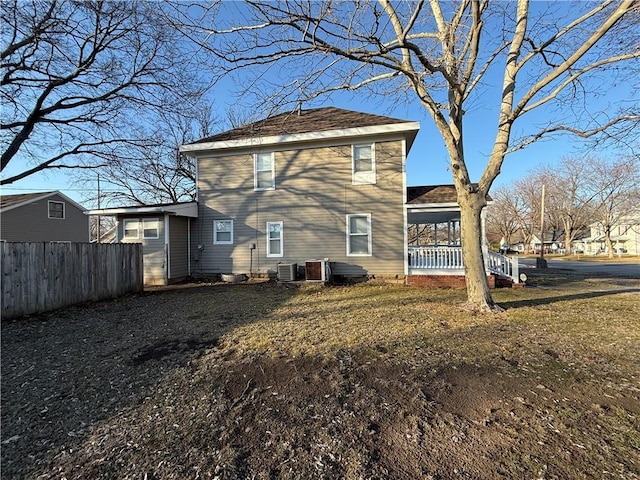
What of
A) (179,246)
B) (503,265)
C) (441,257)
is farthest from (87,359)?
(503,265)

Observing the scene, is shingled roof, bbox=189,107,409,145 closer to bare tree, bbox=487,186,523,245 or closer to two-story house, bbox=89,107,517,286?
two-story house, bbox=89,107,517,286

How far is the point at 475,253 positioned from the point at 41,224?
24.9m

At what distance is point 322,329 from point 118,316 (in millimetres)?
4636

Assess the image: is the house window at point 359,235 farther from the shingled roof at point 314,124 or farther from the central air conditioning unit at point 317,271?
the shingled roof at point 314,124

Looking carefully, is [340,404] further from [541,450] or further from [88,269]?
[88,269]

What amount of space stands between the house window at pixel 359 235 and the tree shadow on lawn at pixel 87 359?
164 inches

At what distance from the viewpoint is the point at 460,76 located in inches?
240

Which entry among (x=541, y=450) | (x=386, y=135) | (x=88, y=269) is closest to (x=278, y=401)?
(x=541, y=450)

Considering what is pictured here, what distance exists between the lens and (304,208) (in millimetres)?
11586

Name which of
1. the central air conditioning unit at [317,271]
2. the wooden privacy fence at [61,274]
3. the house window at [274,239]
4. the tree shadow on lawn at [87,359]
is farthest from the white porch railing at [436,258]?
the wooden privacy fence at [61,274]

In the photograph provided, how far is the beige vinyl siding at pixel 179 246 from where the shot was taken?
37.7 feet

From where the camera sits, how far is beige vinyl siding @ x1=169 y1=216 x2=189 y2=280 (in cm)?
1149

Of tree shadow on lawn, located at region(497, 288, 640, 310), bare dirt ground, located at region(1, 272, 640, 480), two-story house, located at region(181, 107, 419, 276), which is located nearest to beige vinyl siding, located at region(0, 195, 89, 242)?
two-story house, located at region(181, 107, 419, 276)

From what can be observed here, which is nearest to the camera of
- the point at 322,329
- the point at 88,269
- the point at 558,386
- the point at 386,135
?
the point at 558,386
